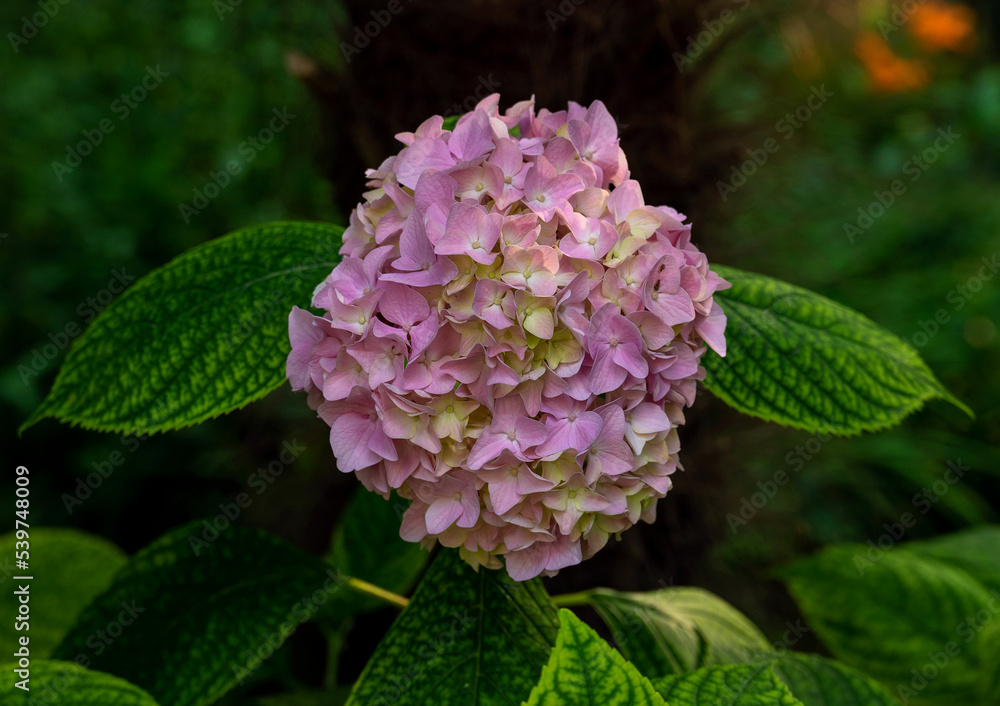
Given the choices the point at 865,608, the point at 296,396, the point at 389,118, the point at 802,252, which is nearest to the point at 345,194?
the point at 389,118

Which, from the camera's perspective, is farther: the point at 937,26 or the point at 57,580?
the point at 937,26

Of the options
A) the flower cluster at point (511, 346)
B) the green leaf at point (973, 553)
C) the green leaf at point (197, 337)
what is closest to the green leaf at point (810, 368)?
the flower cluster at point (511, 346)

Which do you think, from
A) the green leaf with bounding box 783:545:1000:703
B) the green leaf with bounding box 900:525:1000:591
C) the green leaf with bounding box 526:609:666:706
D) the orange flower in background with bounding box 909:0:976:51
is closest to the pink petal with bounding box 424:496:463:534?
the green leaf with bounding box 526:609:666:706

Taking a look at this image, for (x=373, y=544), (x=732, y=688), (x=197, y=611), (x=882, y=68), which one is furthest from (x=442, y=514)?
(x=882, y=68)

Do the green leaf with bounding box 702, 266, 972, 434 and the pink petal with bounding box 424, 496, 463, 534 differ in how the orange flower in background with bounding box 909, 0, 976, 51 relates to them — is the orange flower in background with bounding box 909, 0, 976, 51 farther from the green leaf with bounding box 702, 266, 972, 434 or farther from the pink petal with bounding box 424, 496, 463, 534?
the pink petal with bounding box 424, 496, 463, 534

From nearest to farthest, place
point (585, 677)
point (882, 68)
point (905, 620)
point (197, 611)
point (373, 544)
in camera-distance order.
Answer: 1. point (585, 677)
2. point (197, 611)
3. point (373, 544)
4. point (905, 620)
5. point (882, 68)

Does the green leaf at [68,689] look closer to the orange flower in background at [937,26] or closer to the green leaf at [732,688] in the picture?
the green leaf at [732,688]

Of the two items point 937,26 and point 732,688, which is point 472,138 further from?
point 937,26
